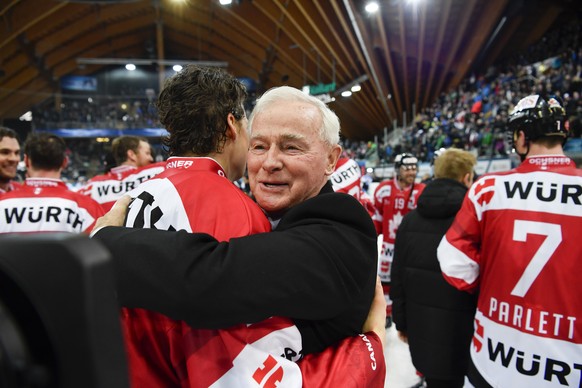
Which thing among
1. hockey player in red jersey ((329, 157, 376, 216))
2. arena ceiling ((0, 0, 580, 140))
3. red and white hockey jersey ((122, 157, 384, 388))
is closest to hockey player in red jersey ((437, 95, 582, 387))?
red and white hockey jersey ((122, 157, 384, 388))

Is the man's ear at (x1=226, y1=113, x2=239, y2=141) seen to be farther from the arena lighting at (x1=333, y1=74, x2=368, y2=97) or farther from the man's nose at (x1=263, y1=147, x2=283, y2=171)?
the arena lighting at (x1=333, y1=74, x2=368, y2=97)

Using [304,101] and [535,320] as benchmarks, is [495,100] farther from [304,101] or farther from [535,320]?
[304,101]

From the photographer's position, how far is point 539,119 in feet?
6.54

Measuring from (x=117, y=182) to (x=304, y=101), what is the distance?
12.7ft

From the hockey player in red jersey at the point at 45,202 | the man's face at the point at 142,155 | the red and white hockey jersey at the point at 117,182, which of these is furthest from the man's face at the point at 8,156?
the man's face at the point at 142,155

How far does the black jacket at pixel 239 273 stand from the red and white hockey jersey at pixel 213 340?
0.37ft

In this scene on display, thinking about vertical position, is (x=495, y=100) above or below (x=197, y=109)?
above

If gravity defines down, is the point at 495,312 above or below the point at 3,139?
below

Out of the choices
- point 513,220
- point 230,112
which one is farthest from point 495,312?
point 230,112

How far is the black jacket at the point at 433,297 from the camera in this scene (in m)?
2.51

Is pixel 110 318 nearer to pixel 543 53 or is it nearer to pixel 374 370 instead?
Answer: pixel 374 370

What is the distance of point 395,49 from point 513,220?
17.0 metres

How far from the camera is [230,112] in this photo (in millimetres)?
1190

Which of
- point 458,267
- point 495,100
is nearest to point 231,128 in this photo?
point 458,267
